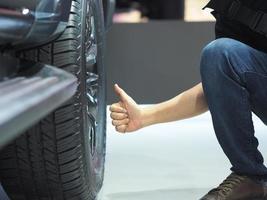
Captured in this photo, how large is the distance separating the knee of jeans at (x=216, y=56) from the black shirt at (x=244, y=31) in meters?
0.07

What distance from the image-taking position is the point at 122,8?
5.04m

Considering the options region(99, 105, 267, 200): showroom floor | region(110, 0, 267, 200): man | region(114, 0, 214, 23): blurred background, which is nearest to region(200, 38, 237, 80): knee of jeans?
region(110, 0, 267, 200): man

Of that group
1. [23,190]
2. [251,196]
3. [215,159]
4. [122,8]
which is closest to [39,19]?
[23,190]

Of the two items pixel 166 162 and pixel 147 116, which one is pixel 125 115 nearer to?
pixel 147 116

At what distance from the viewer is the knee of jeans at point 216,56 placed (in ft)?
5.08

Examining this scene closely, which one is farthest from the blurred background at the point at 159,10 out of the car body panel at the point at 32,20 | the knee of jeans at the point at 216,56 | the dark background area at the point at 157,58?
the car body panel at the point at 32,20

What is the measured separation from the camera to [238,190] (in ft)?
5.32

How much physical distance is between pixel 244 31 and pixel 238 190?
0.44 meters

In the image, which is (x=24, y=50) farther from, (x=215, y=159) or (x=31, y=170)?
(x=215, y=159)

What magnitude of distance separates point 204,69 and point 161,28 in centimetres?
186

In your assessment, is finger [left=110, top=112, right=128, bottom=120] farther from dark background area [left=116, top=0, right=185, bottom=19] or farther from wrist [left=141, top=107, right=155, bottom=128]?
dark background area [left=116, top=0, right=185, bottom=19]

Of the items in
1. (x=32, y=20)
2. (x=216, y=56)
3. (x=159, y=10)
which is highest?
(x=32, y=20)

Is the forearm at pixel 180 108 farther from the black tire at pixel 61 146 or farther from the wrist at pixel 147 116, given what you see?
the black tire at pixel 61 146

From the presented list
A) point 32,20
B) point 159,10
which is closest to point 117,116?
point 32,20
